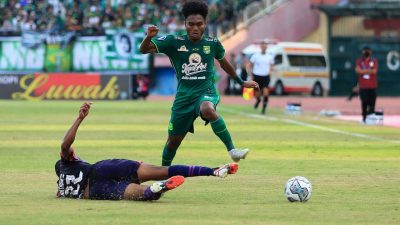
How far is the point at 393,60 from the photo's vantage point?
65188 millimetres

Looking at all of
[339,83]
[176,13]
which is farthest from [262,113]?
[339,83]

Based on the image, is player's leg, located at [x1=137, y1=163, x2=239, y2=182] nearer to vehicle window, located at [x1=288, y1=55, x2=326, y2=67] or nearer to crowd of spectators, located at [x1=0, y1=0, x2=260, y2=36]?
crowd of spectators, located at [x1=0, y1=0, x2=260, y2=36]

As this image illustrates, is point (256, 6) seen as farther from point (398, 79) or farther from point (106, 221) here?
point (106, 221)

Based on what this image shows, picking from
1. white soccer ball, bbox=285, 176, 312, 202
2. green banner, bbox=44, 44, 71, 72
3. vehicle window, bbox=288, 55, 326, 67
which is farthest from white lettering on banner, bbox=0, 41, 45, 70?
white soccer ball, bbox=285, 176, 312, 202

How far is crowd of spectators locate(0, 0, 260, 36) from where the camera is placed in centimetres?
6069

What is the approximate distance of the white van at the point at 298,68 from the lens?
62.6 m

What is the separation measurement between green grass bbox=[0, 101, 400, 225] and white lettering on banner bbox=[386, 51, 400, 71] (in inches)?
1150

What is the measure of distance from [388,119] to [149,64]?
80.8 feet

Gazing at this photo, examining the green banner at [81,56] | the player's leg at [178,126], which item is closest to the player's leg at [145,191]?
the player's leg at [178,126]

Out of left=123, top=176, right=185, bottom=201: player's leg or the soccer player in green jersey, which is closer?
left=123, top=176, right=185, bottom=201: player's leg

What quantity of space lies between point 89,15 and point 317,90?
1253cm

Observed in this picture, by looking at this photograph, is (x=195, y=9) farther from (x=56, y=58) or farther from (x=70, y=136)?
(x=56, y=58)

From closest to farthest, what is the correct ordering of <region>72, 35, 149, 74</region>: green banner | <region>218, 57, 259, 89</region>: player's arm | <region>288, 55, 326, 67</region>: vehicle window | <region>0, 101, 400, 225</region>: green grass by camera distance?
1. <region>0, 101, 400, 225</region>: green grass
2. <region>218, 57, 259, 89</region>: player's arm
3. <region>72, 35, 149, 74</region>: green banner
4. <region>288, 55, 326, 67</region>: vehicle window

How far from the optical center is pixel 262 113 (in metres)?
40.0
